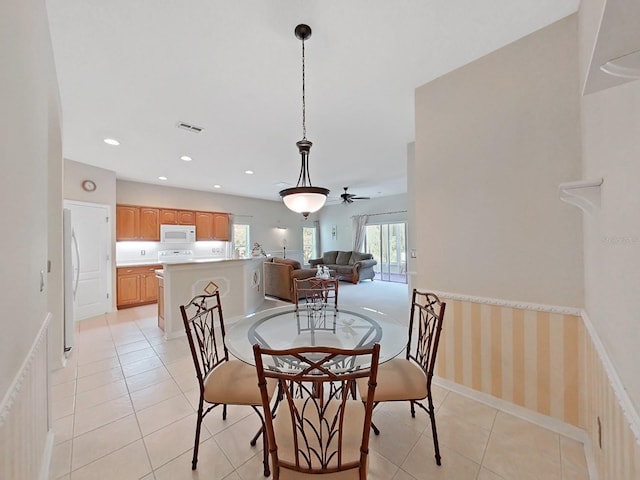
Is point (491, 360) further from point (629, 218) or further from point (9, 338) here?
point (9, 338)

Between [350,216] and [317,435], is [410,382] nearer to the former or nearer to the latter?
[317,435]

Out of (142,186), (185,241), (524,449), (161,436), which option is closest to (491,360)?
(524,449)

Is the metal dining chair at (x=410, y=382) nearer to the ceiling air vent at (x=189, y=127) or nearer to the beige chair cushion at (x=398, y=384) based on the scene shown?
the beige chair cushion at (x=398, y=384)

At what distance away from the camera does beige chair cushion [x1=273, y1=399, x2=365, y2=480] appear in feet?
3.44

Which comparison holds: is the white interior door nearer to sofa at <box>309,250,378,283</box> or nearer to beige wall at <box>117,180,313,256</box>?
beige wall at <box>117,180,313,256</box>

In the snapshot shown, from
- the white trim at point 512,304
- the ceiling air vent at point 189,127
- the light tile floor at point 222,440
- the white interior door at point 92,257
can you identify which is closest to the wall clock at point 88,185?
the white interior door at point 92,257

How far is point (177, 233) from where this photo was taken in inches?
245

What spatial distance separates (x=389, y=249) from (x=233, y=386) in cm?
770

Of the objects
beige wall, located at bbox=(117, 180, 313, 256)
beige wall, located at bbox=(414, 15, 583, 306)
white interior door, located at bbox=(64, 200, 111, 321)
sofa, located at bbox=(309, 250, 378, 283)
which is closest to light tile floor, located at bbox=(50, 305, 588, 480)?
beige wall, located at bbox=(414, 15, 583, 306)

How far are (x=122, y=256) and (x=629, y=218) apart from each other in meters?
7.20

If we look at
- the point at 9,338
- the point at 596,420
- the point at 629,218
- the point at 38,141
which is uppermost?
the point at 38,141

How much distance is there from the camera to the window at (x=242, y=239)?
776 centimetres

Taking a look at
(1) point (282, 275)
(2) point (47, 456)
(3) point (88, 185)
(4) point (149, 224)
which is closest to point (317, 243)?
(1) point (282, 275)

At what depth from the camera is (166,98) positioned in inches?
97.6
